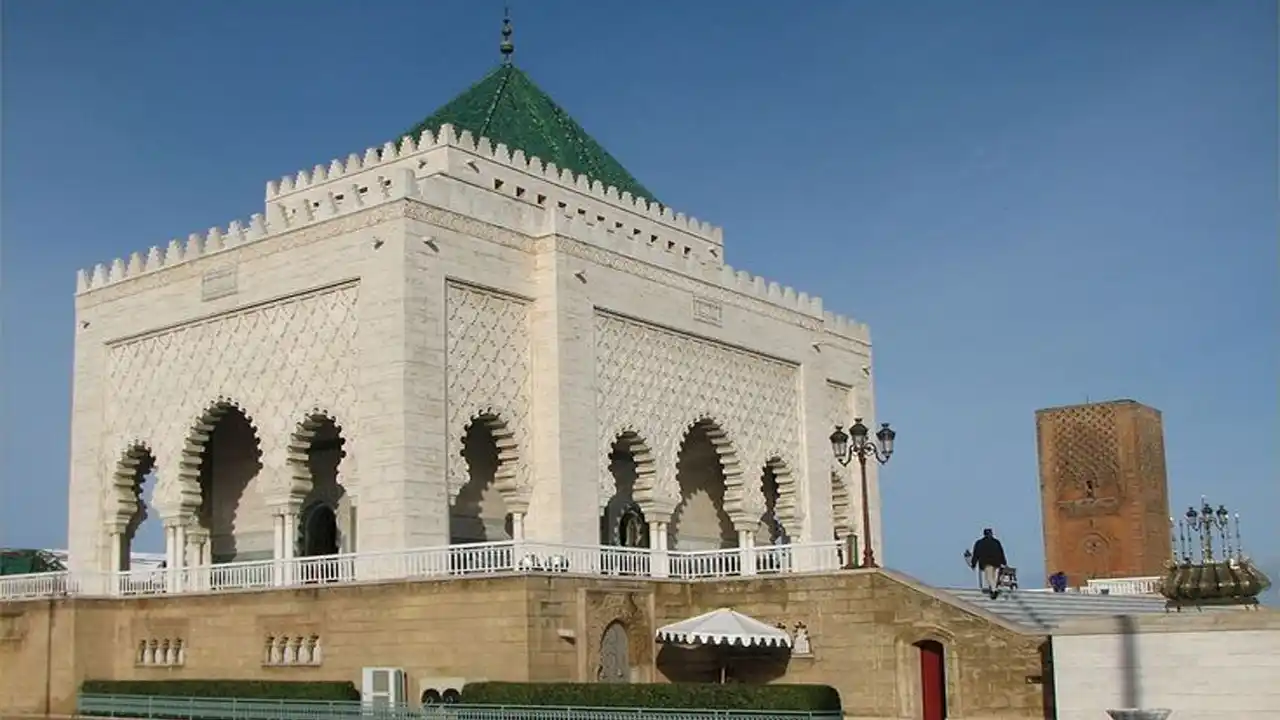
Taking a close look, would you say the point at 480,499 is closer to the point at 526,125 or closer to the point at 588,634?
the point at 588,634

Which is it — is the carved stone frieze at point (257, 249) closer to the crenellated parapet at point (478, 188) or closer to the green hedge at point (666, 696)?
the crenellated parapet at point (478, 188)

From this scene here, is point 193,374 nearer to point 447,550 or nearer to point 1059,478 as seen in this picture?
point 447,550

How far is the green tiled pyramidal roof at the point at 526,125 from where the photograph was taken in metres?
24.4

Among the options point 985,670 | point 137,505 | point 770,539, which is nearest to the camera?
point 985,670

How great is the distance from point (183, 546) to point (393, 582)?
5782mm

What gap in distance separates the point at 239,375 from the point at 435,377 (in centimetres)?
370

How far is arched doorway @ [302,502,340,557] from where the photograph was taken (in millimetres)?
21812

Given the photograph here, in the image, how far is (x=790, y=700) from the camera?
13.7m

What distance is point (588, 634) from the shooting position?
16531 mm

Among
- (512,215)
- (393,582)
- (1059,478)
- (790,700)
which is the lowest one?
(790,700)

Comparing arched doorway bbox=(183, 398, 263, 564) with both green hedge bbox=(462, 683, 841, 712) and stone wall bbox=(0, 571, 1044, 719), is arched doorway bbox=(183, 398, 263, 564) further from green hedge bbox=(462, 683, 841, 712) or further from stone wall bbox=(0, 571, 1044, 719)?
green hedge bbox=(462, 683, 841, 712)

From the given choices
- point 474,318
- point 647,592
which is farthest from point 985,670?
point 474,318

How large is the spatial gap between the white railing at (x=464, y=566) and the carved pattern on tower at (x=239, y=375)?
1290mm

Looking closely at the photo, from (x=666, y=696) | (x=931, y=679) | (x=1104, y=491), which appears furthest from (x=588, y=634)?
(x=1104, y=491)
